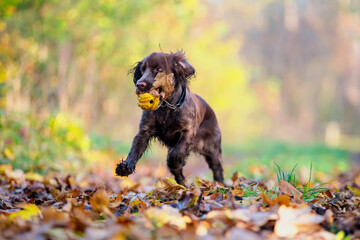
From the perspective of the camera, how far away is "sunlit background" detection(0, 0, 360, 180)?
9547 mm

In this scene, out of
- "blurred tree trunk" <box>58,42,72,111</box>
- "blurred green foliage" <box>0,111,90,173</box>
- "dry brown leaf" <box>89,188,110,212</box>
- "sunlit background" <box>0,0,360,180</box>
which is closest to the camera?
"dry brown leaf" <box>89,188,110,212</box>

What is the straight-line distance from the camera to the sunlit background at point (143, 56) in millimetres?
9547

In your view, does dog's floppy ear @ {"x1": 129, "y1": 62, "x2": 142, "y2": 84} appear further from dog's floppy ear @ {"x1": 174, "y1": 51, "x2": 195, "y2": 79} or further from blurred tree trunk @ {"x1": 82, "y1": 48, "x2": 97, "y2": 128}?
blurred tree trunk @ {"x1": 82, "y1": 48, "x2": 97, "y2": 128}

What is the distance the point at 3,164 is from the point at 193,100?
3263 mm

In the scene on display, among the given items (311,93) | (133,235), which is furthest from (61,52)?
(311,93)

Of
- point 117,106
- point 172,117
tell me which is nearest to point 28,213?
point 172,117

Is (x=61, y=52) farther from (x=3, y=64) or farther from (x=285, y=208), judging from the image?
(x=285, y=208)

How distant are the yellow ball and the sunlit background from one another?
78.2 inches

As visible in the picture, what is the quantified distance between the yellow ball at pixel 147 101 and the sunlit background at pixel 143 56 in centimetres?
199

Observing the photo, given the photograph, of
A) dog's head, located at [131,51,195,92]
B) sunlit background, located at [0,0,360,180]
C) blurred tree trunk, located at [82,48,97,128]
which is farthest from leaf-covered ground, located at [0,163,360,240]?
blurred tree trunk, located at [82,48,97,128]

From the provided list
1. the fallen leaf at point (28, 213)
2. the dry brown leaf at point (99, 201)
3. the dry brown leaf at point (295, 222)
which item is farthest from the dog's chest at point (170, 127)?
the dry brown leaf at point (295, 222)

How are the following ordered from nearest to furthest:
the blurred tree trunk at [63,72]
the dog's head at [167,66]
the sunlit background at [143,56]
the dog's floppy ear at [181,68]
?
1. the dog's head at [167,66]
2. the dog's floppy ear at [181,68]
3. the sunlit background at [143,56]
4. the blurred tree trunk at [63,72]

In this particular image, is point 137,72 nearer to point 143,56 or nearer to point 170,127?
point 170,127

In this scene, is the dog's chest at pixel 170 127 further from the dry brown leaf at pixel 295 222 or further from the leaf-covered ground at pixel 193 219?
the dry brown leaf at pixel 295 222
